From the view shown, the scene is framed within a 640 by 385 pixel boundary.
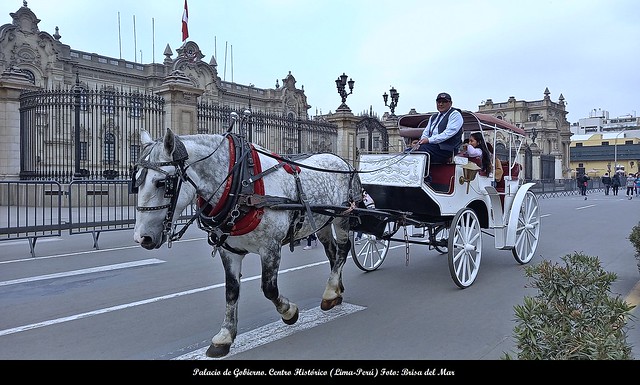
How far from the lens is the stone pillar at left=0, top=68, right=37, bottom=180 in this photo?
A: 18.6 metres

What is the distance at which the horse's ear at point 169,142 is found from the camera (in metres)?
3.95

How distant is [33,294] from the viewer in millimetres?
6703

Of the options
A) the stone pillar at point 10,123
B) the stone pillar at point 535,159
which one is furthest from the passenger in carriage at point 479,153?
the stone pillar at point 535,159

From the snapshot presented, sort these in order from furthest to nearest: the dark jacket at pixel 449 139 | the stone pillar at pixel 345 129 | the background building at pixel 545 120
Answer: the background building at pixel 545 120 → the stone pillar at pixel 345 129 → the dark jacket at pixel 449 139

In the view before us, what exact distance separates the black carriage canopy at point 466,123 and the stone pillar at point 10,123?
16.2 m

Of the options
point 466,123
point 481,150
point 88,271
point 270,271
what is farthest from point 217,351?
point 466,123

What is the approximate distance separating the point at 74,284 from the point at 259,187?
435 cm

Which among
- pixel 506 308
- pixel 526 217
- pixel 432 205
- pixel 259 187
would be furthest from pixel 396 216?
pixel 526 217

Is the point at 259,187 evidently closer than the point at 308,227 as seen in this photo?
Yes

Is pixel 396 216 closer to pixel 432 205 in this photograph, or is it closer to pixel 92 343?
pixel 432 205

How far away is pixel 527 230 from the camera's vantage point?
879 cm

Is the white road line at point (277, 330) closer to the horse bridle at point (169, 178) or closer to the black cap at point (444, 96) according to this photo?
the horse bridle at point (169, 178)

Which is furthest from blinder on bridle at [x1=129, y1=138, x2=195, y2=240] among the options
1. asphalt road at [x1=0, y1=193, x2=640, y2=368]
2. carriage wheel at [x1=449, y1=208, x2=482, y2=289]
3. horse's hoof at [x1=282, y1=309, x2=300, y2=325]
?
carriage wheel at [x1=449, y1=208, x2=482, y2=289]

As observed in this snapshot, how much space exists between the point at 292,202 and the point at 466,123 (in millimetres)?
4901
